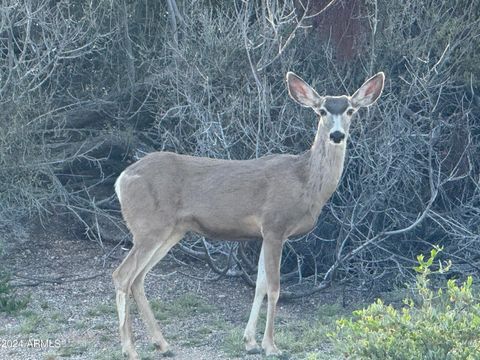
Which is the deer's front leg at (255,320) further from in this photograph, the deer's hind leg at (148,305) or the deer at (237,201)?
the deer's hind leg at (148,305)

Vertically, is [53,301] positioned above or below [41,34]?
below

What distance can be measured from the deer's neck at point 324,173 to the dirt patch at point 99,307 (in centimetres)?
129

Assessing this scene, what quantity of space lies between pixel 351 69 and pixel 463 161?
1.59 m

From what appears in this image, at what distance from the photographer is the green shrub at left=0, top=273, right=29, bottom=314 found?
10664 mm

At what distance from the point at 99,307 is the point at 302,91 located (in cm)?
305

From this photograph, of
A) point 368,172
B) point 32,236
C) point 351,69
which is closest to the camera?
point 368,172

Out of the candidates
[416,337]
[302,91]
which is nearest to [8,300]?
[302,91]

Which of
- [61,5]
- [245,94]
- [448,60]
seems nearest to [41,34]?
[61,5]

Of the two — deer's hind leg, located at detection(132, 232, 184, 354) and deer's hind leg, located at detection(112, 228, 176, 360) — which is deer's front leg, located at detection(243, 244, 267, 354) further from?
deer's hind leg, located at detection(112, 228, 176, 360)

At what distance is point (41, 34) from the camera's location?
12.1m

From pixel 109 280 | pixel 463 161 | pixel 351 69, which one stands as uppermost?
pixel 351 69

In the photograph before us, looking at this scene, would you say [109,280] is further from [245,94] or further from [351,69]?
[351,69]

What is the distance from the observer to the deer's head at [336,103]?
30.6 feet

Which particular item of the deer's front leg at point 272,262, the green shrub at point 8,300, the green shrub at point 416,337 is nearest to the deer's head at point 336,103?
the deer's front leg at point 272,262
